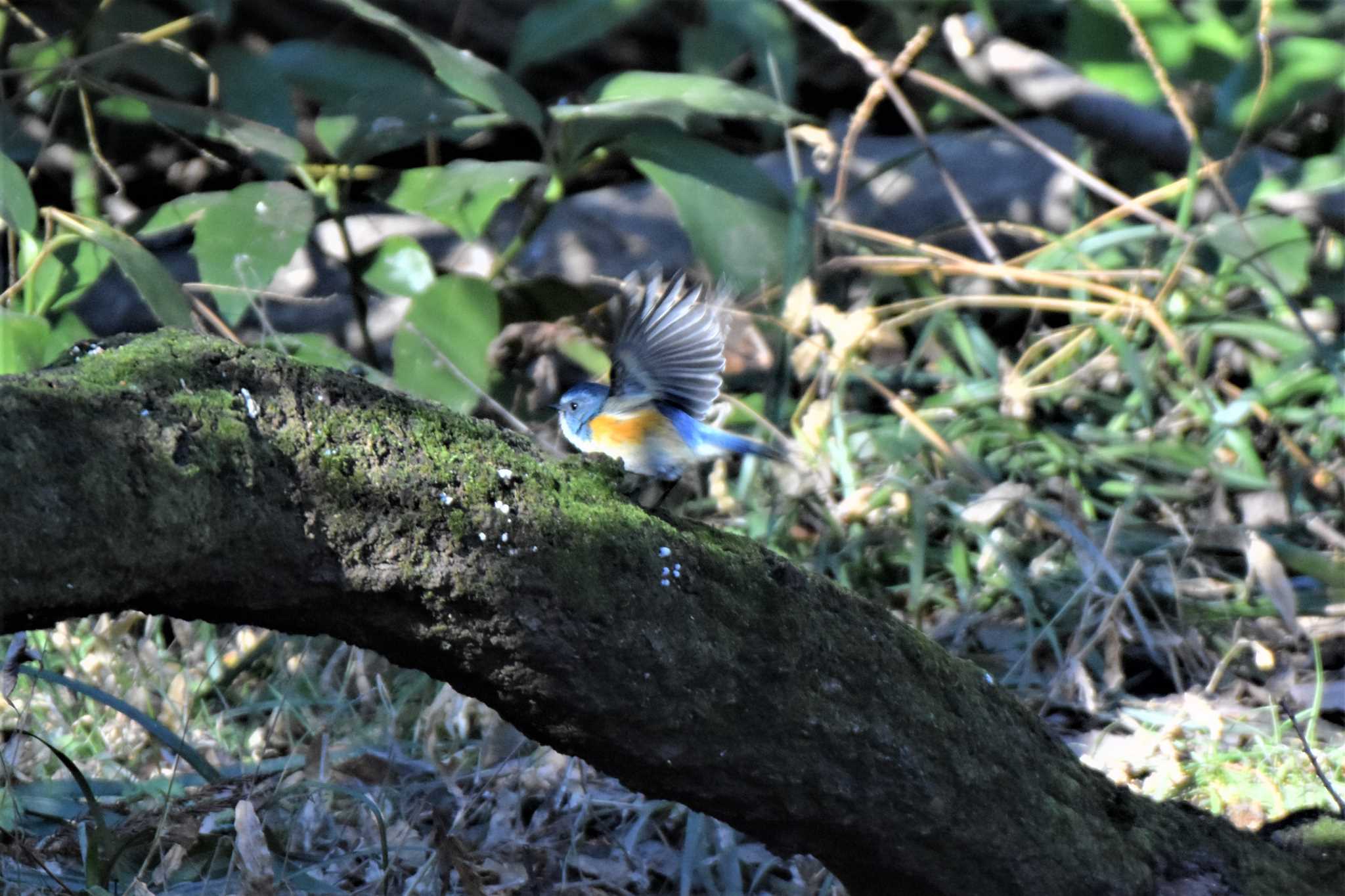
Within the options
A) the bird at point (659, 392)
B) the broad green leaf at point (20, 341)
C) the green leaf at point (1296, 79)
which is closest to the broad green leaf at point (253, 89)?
the broad green leaf at point (20, 341)

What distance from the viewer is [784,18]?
4418 millimetres

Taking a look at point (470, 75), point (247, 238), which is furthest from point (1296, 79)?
point (247, 238)

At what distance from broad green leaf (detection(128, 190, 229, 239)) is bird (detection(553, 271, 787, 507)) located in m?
1.83

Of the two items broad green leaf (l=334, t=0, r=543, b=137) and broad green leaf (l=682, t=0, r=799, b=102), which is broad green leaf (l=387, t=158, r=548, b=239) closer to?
broad green leaf (l=334, t=0, r=543, b=137)

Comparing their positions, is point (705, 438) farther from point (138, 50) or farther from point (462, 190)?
point (138, 50)

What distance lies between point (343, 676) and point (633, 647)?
1.96 m

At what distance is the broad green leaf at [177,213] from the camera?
3.64 metres

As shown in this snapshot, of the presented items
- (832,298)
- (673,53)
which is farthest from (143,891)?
(673,53)

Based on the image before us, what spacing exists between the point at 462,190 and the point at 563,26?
2.54 ft

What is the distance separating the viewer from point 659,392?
2.07 meters

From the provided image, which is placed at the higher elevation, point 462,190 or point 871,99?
point 462,190

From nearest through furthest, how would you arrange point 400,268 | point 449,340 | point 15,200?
point 15,200 < point 449,340 < point 400,268

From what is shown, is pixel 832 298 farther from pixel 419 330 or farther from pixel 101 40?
pixel 101 40

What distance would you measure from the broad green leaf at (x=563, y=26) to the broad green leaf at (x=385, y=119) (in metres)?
0.30
